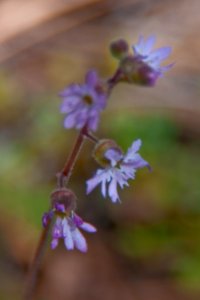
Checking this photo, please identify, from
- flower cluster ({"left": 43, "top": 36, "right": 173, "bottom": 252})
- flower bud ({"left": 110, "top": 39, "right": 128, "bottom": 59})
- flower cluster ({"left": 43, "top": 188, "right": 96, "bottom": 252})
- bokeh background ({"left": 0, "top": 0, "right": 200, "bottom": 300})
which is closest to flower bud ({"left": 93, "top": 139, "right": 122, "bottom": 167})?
flower cluster ({"left": 43, "top": 36, "right": 173, "bottom": 252})

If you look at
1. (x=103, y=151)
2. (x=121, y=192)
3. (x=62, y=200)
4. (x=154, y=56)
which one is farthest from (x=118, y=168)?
(x=121, y=192)

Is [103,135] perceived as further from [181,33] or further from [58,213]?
[58,213]

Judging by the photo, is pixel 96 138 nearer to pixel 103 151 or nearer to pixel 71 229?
pixel 103 151

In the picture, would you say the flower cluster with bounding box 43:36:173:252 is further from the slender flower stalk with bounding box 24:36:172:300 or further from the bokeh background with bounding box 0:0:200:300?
the bokeh background with bounding box 0:0:200:300

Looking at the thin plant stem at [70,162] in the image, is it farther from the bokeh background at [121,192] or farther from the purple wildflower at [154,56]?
the bokeh background at [121,192]

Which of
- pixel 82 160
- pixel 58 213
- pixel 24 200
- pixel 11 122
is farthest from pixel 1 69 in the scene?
pixel 58 213
